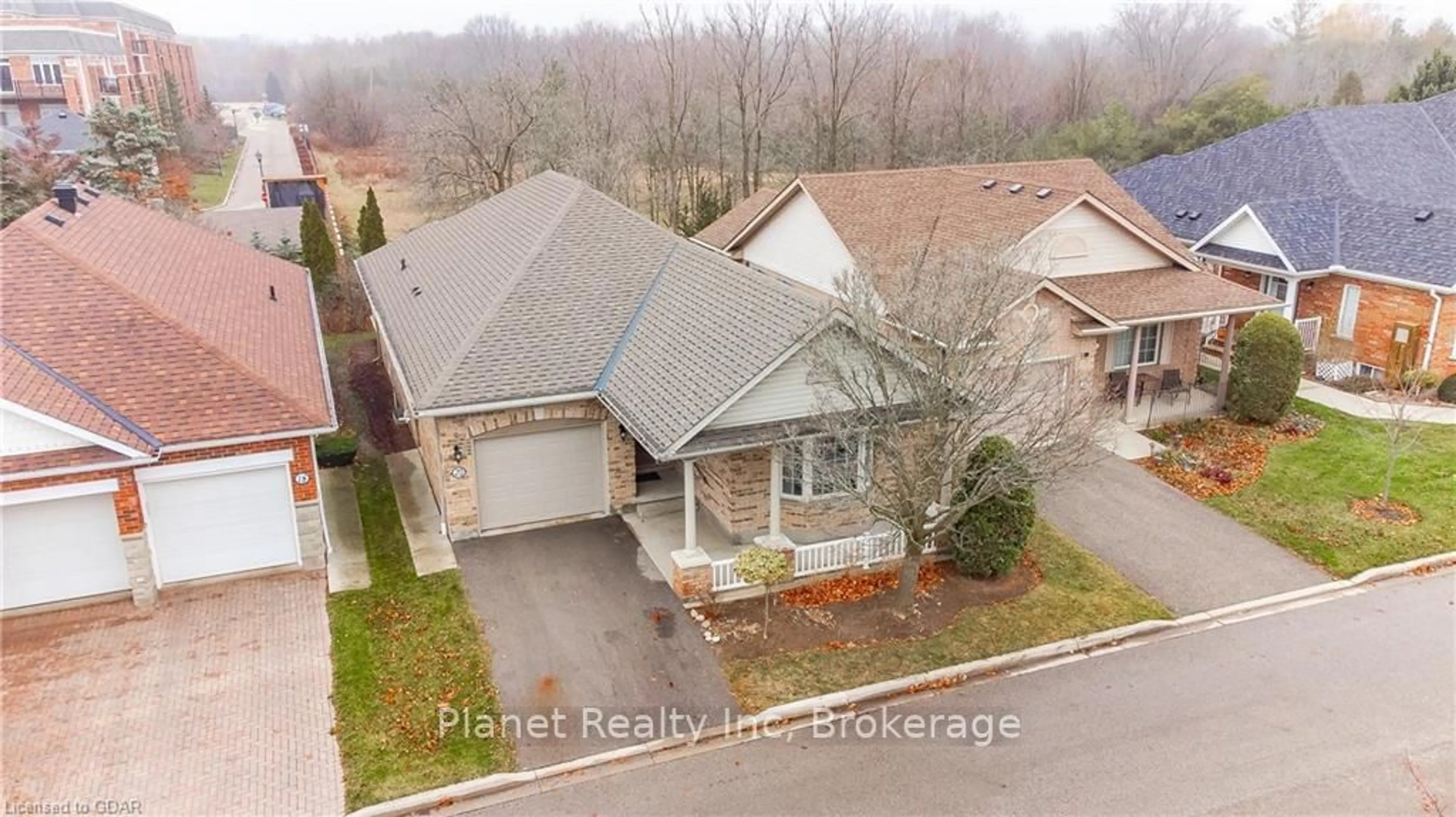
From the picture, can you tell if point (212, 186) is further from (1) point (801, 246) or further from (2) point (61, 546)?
(2) point (61, 546)

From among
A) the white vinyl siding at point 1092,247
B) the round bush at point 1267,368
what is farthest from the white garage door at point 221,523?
the round bush at point 1267,368

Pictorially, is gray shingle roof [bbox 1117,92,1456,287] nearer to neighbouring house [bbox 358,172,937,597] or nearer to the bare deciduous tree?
the bare deciduous tree

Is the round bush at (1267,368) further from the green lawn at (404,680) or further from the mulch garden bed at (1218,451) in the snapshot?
the green lawn at (404,680)

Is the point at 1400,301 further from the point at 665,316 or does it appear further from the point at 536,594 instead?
the point at 536,594

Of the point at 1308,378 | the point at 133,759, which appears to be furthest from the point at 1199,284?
the point at 133,759

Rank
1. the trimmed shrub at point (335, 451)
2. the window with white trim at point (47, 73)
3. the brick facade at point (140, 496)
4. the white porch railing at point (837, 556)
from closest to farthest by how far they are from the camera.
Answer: the brick facade at point (140, 496) < the white porch railing at point (837, 556) < the trimmed shrub at point (335, 451) < the window with white trim at point (47, 73)
